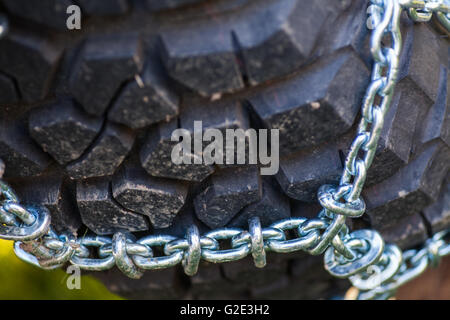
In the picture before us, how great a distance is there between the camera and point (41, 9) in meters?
0.67

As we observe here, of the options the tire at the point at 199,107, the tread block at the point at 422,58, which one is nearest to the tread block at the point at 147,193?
the tire at the point at 199,107

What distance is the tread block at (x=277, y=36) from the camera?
0.69m

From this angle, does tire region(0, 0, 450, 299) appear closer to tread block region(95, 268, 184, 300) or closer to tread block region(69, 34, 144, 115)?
tread block region(69, 34, 144, 115)

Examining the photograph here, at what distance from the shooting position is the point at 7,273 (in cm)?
119

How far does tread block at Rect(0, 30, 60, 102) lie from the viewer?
2.26ft

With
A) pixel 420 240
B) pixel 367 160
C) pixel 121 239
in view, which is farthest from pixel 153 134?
pixel 420 240

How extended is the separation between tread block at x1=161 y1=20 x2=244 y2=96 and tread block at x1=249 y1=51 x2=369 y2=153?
0.08 m

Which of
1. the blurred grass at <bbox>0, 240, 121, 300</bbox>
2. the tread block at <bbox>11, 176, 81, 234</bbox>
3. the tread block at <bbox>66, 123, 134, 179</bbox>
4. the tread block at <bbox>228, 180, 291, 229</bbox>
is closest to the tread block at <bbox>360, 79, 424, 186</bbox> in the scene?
the tread block at <bbox>228, 180, 291, 229</bbox>

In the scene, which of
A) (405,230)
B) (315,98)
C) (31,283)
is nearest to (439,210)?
(405,230)

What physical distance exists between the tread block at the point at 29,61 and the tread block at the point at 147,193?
6.8 inches

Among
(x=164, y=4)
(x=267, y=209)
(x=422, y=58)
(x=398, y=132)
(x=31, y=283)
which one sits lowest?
(x=31, y=283)

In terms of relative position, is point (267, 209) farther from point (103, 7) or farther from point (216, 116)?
point (103, 7)

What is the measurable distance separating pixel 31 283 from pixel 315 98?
799 millimetres

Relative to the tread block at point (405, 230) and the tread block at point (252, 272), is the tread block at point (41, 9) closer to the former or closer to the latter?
the tread block at point (252, 272)
